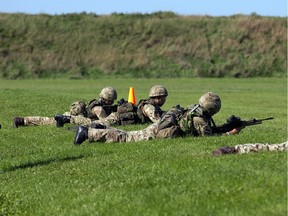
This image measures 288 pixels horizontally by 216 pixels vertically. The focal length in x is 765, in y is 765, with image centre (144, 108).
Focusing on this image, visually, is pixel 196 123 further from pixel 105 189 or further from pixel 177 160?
pixel 105 189

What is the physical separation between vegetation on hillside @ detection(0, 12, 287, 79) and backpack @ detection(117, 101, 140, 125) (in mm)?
42525

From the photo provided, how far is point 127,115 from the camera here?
20.6 meters

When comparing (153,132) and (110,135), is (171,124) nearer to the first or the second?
(153,132)

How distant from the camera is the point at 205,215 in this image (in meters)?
8.33

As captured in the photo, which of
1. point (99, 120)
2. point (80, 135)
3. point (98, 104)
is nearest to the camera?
point (80, 135)

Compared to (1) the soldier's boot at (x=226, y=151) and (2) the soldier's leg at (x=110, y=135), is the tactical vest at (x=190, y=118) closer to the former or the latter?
(2) the soldier's leg at (x=110, y=135)

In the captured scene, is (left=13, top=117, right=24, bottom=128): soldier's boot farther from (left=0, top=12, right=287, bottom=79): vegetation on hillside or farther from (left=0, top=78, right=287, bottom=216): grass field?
(left=0, top=12, right=287, bottom=79): vegetation on hillside

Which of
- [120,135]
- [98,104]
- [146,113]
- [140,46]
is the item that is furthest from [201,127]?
[140,46]

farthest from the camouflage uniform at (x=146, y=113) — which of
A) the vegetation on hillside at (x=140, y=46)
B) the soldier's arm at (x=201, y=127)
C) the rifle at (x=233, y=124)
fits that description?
the vegetation on hillside at (x=140, y=46)

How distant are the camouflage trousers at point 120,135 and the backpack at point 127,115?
405 cm

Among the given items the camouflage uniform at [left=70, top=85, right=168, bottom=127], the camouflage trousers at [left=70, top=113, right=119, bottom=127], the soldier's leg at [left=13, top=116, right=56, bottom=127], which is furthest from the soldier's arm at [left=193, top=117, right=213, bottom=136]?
the soldier's leg at [left=13, top=116, right=56, bottom=127]

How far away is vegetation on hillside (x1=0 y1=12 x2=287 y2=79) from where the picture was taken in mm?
65125

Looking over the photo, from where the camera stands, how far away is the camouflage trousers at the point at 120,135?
16188mm

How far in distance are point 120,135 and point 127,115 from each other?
4.24 m
